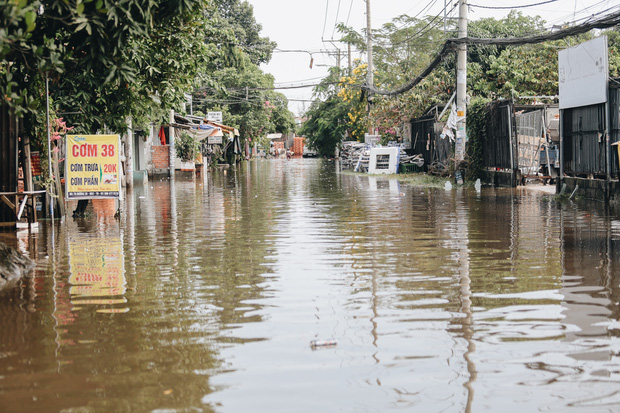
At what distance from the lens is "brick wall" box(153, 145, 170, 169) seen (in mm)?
42656

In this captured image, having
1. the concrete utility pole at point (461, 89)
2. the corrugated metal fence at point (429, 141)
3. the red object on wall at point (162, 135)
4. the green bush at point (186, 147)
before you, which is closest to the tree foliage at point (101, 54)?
the concrete utility pole at point (461, 89)

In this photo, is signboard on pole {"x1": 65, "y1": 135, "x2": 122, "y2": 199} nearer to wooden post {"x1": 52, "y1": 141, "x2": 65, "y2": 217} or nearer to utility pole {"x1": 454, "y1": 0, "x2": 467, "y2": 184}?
wooden post {"x1": 52, "y1": 141, "x2": 65, "y2": 217}

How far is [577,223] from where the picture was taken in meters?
14.8

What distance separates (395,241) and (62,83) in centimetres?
829

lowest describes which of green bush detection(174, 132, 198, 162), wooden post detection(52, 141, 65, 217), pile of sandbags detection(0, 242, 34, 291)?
pile of sandbags detection(0, 242, 34, 291)

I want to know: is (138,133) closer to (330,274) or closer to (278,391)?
(330,274)

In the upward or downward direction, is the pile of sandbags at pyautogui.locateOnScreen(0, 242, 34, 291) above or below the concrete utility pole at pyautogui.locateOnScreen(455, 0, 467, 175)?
below

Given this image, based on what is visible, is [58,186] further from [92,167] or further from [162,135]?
[162,135]

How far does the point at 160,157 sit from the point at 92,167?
26976 mm

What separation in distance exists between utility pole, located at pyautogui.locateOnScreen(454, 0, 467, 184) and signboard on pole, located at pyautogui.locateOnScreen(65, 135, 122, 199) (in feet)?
52.2

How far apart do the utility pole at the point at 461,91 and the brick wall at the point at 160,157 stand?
1893 centimetres

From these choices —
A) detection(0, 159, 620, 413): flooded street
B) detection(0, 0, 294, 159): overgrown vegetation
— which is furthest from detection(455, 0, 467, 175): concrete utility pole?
detection(0, 159, 620, 413): flooded street

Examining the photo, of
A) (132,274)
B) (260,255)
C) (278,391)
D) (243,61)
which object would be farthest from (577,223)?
(243,61)

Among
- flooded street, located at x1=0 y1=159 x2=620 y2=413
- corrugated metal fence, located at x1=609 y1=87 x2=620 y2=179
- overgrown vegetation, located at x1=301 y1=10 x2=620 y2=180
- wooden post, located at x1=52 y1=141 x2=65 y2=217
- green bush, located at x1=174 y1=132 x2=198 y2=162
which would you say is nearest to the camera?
flooded street, located at x1=0 y1=159 x2=620 y2=413
